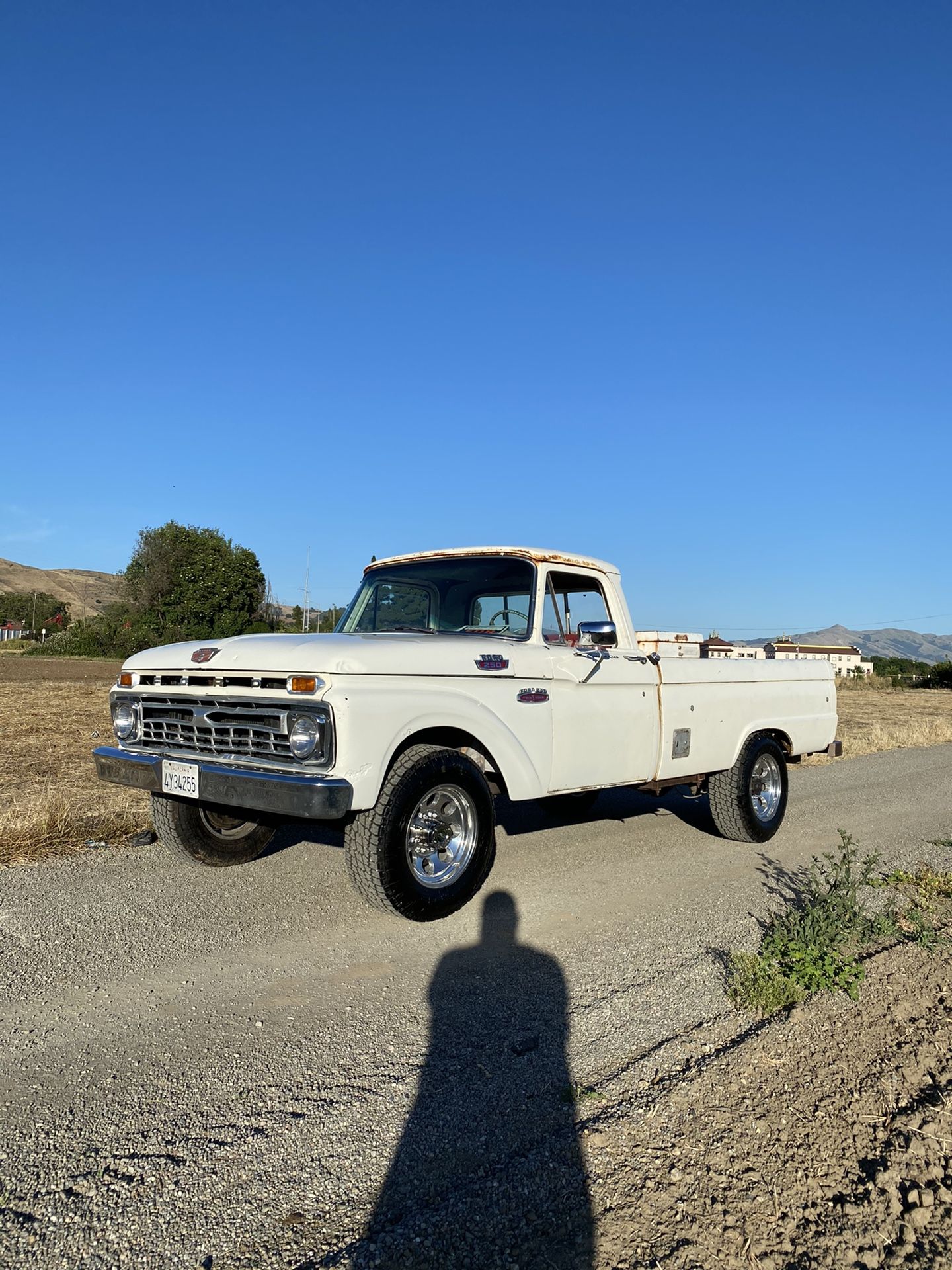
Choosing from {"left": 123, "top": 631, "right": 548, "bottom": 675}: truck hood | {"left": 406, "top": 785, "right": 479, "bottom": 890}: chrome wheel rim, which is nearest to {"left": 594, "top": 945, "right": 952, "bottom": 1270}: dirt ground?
{"left": 406, "top": 785, "right": 479, "bottom": 890}: chrome wheel rim

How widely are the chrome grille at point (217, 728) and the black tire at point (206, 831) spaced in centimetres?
49

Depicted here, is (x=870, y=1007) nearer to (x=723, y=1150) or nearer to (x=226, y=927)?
(x=723, y=1150)

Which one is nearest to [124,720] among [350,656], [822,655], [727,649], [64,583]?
[350,656]

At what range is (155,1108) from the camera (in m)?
2.78

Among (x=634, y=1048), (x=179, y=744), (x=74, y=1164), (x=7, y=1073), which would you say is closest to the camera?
(x=74, y=1164)

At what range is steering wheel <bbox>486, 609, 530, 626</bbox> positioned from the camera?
5.66 m

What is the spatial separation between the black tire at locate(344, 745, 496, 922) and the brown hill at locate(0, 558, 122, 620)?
140 meters

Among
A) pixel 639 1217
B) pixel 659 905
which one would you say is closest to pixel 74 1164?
pixel 639 1217

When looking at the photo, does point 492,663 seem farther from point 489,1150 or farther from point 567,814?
point 567,814

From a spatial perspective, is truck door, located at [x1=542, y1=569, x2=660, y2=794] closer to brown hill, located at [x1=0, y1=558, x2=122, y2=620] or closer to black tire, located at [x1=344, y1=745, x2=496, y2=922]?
black tire, located at [x1=344, y1=745, x2=496, y2=922]

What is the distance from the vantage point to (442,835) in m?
4.69

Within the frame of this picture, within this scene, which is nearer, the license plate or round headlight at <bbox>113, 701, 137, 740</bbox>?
the license plate

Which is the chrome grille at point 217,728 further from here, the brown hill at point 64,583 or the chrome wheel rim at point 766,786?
the brown hill at point 64,583

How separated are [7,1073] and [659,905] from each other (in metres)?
3.45
